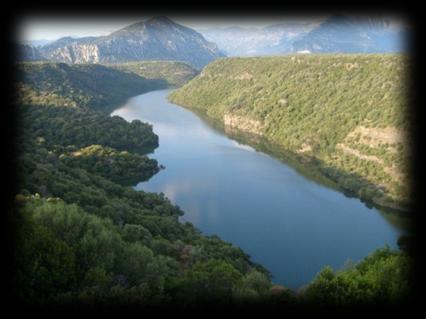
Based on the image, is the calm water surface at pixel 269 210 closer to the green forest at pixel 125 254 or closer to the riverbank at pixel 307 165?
the riverbank at pixel 307 165

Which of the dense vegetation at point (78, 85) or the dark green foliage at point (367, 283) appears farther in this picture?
the dense vegetation at point (78, 85)

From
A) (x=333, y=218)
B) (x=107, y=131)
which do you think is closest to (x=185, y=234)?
(x=333, y=218)

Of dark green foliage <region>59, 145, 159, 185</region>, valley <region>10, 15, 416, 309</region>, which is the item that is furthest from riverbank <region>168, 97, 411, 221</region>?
dark green foliage <region>59, 145, 159, 185</region>

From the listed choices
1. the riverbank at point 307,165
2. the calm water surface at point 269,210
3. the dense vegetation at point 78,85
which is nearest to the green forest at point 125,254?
the calm water surface at point 269,210

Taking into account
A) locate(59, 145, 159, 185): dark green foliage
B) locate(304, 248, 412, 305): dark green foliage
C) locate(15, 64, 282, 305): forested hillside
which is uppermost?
locate(304, 248, 412, 305): dark green foliage

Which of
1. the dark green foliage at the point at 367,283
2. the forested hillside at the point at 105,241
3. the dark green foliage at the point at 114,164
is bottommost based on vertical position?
the dark green foliage at the point at 114,164

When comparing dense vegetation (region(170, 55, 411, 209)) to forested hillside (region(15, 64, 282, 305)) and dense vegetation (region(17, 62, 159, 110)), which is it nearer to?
forested hillside (region(15, 64, 282, 305))

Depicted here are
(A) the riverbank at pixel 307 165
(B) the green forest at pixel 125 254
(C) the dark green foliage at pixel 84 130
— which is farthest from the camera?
(C) the dark green foliage at pixel 84 130
